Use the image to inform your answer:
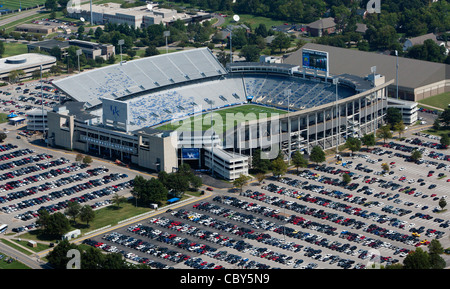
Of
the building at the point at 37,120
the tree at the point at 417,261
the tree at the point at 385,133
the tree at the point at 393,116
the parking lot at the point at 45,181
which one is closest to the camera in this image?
the tree at the point at 417,261

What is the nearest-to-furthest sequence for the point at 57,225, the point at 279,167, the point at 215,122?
the point at 57,225
the point at 279,167
the point at 215,122

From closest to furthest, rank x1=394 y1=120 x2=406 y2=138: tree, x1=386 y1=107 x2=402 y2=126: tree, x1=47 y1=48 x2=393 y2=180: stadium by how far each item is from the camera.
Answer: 1. x1=47 y1=48 x2=393 y2=180: stadium
2. x1=394 y1=120 x2=406 y2=138: tree
3. x1=386 y1=107 x2=402 y2=126: tree

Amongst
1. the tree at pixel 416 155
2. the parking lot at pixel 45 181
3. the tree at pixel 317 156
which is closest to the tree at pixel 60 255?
the parking lot at pixel 45 181

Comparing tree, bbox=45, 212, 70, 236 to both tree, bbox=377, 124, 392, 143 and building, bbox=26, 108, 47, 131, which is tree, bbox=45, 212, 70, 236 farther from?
tree, bbox=377, 124, 392, 143

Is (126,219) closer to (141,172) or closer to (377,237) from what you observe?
(141,172)

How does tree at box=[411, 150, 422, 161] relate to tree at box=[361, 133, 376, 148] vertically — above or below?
below

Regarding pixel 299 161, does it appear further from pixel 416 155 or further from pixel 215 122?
pixel 215 122

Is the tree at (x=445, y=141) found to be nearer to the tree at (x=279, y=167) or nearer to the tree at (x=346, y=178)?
the tree at (x=346, y=178)

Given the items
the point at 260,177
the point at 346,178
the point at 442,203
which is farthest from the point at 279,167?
the point at 442,203

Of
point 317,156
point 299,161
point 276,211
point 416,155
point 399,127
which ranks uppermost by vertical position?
point 399,127

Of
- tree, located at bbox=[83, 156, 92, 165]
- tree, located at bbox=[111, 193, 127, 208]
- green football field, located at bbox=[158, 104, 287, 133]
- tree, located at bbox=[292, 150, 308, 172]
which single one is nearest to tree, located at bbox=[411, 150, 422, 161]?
tree, located at bbox=[292, 150, 308, 172]
